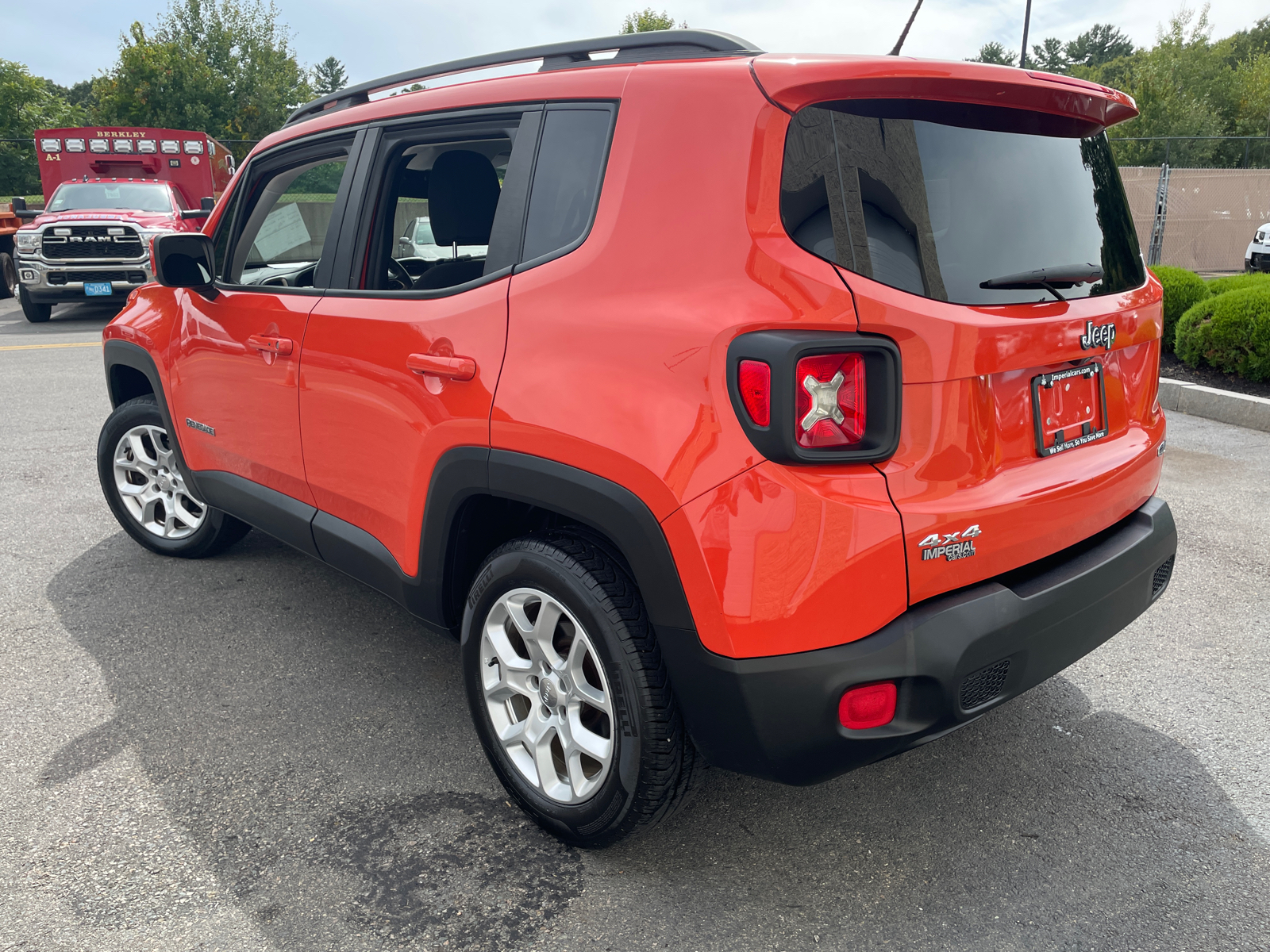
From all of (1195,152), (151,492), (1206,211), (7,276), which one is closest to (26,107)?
(7,276)

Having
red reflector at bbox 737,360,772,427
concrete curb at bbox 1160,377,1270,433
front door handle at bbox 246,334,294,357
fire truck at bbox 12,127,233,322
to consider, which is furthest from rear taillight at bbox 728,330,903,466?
fire truck at bbox 12,127,233,322

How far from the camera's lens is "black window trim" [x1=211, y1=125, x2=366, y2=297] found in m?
2.95

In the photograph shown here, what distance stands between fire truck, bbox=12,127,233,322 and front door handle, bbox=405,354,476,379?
11.3 metres

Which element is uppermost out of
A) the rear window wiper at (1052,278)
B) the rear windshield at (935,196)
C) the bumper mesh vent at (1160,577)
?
the rear windshield at (935,196)

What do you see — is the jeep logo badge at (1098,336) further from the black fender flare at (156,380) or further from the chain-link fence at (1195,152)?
the chain-link fence at (1195,152)

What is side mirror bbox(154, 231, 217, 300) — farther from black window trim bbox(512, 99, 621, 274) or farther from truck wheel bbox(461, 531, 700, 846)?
truck wheel bbox(461, 531, 700, 846)

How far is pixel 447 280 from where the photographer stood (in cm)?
266

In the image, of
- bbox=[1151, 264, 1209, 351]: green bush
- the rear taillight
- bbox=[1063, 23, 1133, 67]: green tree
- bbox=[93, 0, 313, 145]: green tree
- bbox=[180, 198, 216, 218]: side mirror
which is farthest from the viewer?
bbox=[1063, 23, 1133, 67]: green tree

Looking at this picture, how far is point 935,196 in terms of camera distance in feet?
6.37

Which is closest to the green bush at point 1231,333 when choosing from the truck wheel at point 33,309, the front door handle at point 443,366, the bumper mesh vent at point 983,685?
the bumper mesh vent at point 983,685

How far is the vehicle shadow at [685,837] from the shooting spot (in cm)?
211

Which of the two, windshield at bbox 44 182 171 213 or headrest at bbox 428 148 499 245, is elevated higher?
windshield at bbox 44 182 171 213

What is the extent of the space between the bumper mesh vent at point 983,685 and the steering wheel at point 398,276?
1936mm

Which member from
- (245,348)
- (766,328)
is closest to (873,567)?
(766,328)
